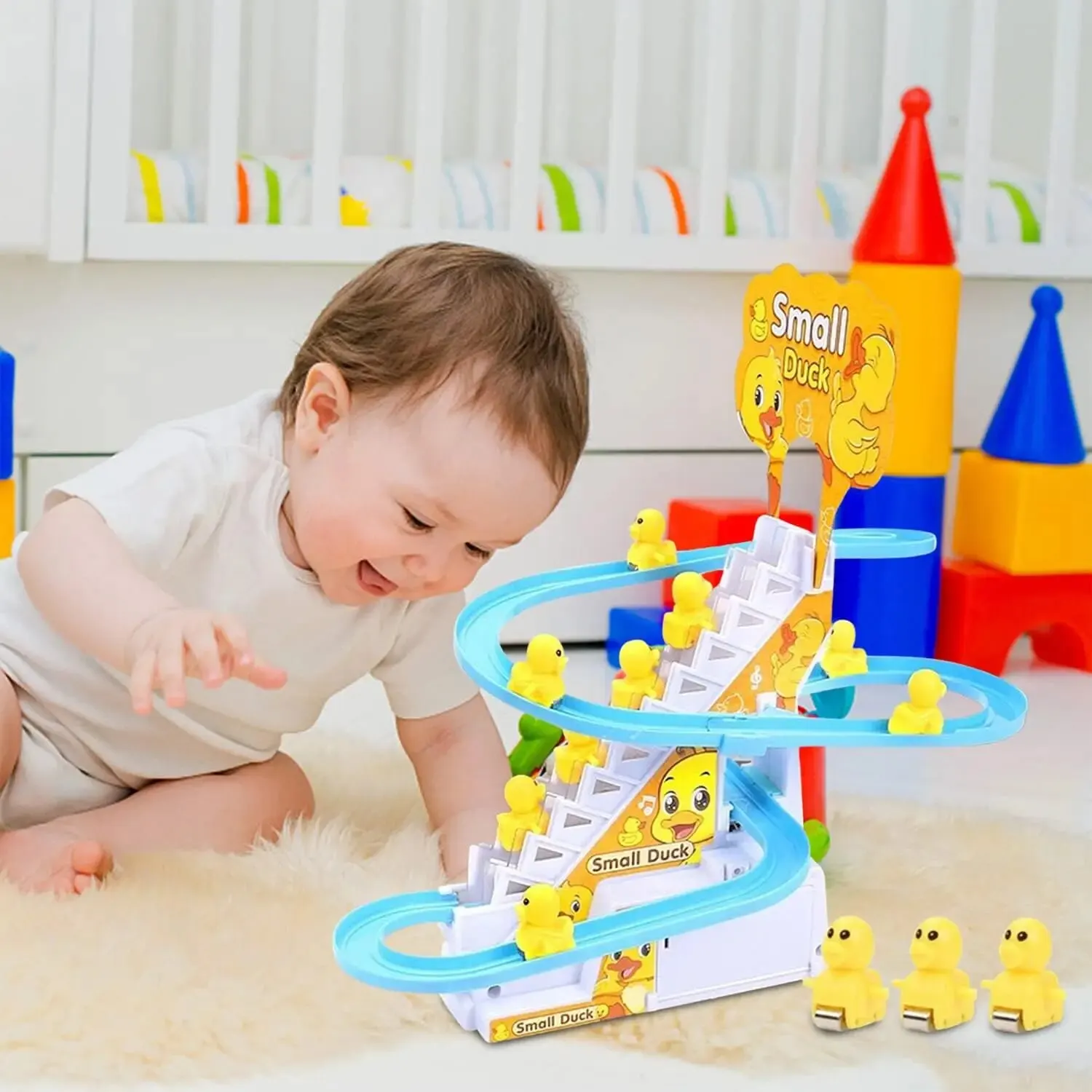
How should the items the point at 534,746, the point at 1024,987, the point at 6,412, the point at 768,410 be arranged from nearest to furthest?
the point at 1024,987 < the point at 768,410 < the point at 534,746 < the point at 6,412

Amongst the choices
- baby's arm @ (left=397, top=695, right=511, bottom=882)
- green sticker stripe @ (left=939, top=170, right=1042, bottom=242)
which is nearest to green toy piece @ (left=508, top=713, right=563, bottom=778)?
baby's arm @ (left=397, top=695, right=511, bottom=882)

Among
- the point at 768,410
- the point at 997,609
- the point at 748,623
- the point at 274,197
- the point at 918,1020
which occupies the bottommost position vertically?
the point at 918,1020

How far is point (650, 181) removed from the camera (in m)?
1.87

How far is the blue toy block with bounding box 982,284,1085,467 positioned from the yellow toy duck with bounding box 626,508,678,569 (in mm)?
846

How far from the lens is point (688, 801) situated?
95cm

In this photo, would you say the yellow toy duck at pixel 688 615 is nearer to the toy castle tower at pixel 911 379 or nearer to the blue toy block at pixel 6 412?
the blue toy block at pixel 6 412

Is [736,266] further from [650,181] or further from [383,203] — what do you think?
[383,203]

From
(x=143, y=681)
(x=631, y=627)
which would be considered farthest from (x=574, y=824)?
(x=631, y=627)

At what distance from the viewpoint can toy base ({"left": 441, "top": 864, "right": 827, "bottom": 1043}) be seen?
90cm

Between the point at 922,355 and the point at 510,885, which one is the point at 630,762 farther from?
the point at 922,355

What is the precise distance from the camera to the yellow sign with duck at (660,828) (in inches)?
36.4

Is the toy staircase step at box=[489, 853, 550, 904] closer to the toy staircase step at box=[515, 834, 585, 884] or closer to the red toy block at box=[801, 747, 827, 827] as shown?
the toy staircase step at box=[515, 834, 585, 884]

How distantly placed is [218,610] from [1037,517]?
0.99 meters

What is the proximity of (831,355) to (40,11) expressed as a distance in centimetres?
98
